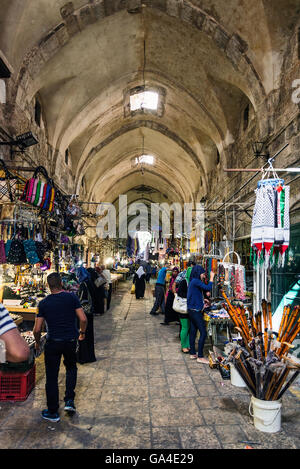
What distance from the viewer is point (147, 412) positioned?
3.37 m

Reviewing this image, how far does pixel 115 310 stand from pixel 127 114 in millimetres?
9716

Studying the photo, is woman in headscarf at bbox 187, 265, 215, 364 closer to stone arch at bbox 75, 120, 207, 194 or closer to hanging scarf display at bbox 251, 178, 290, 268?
hanging scarf display at bbox 251, 178, 290, 268

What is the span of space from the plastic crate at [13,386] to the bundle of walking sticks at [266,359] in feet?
8.21

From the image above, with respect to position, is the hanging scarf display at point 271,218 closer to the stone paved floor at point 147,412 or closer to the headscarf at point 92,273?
the stone paved floor at point 147,412

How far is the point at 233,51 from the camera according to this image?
25.6 feet

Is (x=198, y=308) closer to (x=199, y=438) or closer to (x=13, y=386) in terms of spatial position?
(x=199, y=438)

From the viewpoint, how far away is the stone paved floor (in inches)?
111

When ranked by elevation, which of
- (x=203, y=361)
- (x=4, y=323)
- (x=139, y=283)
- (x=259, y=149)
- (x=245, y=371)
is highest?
(x=259, y=149)

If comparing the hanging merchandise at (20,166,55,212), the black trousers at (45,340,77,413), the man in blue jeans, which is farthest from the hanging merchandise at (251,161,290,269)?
the hanging merchandise at (20,166,55,212)

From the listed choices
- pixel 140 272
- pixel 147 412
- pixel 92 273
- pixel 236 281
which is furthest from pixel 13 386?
pixel 140 272

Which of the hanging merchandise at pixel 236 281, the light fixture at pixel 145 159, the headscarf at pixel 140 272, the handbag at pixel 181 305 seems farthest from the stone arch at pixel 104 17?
the light fixture at pixel 145 159

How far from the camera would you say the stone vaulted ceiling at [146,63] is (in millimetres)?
7105

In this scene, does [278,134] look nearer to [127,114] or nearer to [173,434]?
[173,434]

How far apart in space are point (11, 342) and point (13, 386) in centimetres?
238
